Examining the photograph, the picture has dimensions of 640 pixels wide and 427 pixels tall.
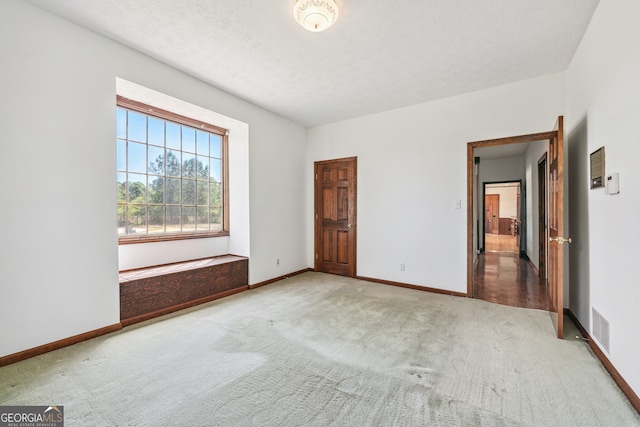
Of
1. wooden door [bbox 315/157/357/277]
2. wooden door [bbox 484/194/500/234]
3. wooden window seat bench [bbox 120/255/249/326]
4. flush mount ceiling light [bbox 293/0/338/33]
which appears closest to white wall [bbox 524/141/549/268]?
wooden door [bbox 315/157/357/277]

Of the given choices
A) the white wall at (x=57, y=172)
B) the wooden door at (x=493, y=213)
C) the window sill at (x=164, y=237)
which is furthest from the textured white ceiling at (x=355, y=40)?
the wooden door at (x=493, y=213)

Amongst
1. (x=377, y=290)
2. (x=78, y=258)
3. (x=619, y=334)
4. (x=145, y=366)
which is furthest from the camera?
(x=377, y=290)

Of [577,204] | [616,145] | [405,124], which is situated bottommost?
[577,204]

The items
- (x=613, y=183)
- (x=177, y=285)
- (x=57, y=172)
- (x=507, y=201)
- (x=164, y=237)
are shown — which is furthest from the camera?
(x=507, y=201)

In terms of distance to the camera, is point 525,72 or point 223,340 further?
point 525,72

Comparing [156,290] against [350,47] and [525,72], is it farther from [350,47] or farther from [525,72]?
[525,72]

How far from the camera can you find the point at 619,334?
1812mm

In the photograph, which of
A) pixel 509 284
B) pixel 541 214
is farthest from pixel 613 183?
pixel 541 214

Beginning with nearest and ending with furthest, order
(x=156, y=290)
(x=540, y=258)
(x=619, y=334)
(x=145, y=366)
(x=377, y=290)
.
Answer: (x=619, y=334)
(x=145, y=366)
(x=156, y=290)
(x=377, y=290)
(x=540, y=258)

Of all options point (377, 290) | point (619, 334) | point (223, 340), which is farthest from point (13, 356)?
point (619, 334)

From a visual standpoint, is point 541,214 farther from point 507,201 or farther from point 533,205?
point 507,201

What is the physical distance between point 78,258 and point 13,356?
808 mm

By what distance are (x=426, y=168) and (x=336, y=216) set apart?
1.77 metres

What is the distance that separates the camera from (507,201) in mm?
12062
